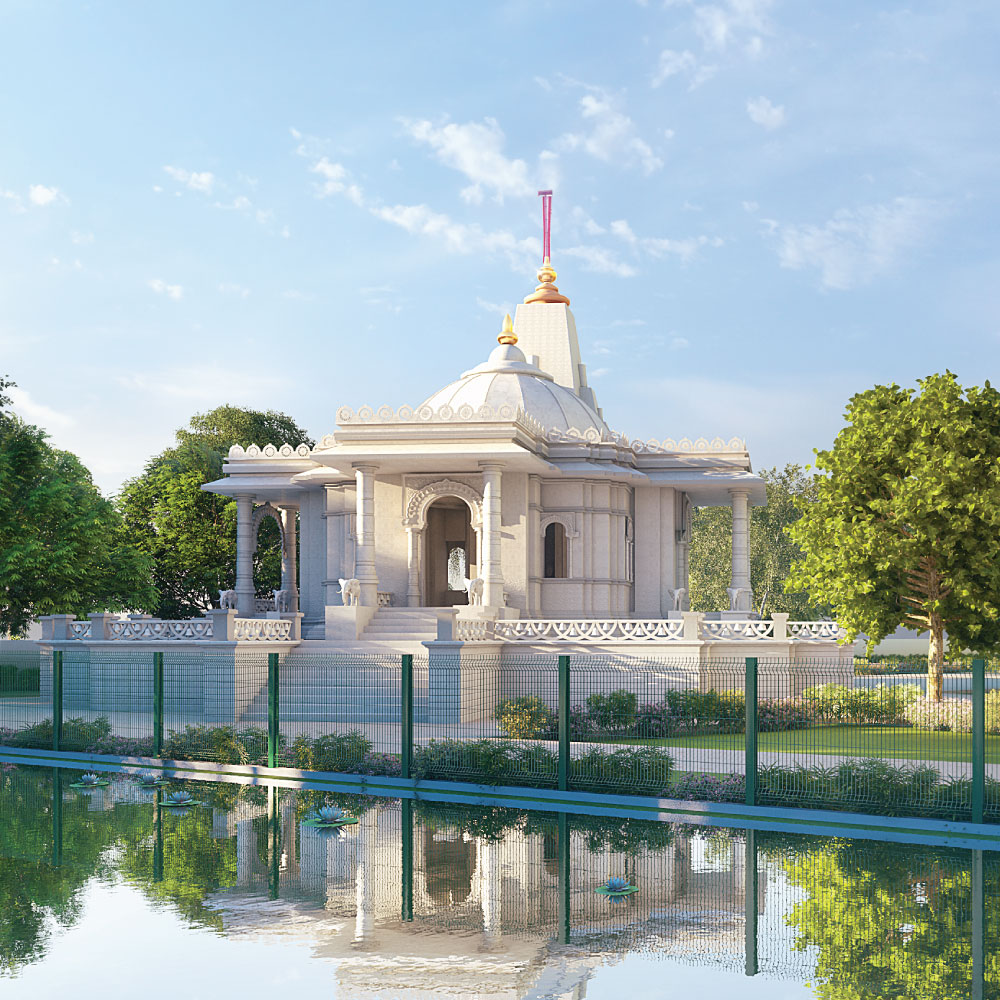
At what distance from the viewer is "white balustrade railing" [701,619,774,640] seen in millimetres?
27003

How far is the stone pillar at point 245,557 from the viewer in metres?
37.3

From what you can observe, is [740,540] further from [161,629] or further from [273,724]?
[273,724]

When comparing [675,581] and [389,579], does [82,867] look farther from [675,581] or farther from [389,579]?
[675,581]

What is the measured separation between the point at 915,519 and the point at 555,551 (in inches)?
495

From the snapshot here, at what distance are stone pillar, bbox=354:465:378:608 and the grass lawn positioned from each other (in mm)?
12766

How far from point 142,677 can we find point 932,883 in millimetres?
18952

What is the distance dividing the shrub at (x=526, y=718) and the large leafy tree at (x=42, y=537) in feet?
74.5

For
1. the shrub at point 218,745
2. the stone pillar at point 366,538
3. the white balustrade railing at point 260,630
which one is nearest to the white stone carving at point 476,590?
the stone pillar at point 366,538

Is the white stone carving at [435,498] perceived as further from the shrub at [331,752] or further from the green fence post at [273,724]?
the shrub at [331,752]

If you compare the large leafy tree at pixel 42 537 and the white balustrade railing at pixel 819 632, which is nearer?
the white balustrade railing at pixel 819 632

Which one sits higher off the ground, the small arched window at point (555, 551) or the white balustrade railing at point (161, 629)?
the small arched window at point (555, 551)

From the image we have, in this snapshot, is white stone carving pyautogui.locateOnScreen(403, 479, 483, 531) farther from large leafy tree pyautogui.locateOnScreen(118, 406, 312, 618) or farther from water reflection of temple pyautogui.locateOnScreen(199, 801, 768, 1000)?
large leafy tree pyautogui.locateOnScreen(118, 406, 312, 618)

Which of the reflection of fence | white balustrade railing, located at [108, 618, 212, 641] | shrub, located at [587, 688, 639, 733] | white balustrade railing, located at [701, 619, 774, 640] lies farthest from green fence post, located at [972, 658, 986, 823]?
white balustrade railing, located at [108, 618, 212, 641]

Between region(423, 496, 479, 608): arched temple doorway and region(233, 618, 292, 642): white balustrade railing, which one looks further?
region(423, 496, 479, 608): arched temple doorway
